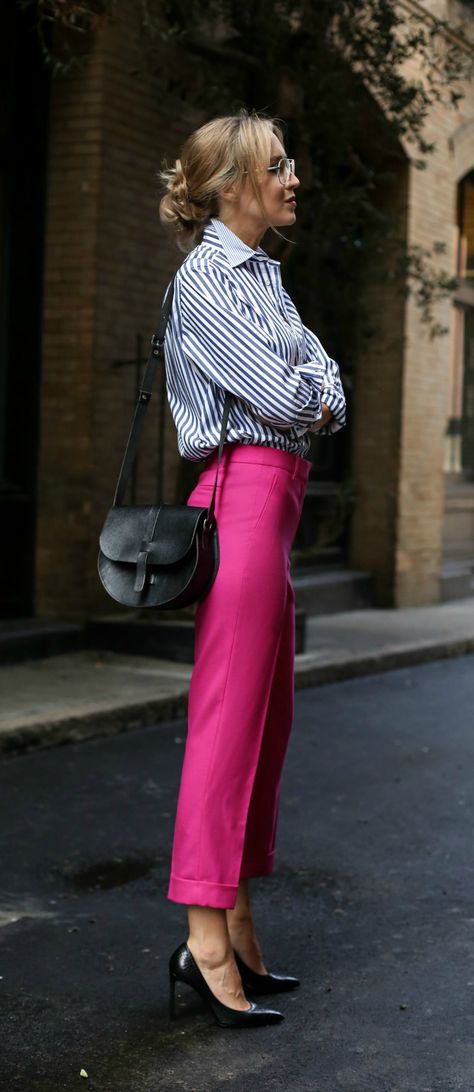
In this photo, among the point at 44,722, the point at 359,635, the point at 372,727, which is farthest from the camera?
the point at 359,635

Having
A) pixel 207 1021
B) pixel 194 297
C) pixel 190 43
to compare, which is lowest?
pixel 207 1021

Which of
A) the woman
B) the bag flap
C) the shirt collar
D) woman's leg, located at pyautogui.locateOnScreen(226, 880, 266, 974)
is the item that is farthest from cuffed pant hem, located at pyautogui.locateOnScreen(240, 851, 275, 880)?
the shirt collar

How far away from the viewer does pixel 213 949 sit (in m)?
3.28

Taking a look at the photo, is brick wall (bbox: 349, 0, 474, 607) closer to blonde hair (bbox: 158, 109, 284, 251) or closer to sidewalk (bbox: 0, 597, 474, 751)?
sidewalk (bbox: 0, 597, 474, 751)

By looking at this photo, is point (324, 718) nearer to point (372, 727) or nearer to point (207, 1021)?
point (372, 727)

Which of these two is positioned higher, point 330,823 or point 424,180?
point 424,180

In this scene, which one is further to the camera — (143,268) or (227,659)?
(143,268)

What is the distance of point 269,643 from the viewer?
10.8ft

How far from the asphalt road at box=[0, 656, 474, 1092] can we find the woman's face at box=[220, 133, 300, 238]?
6.02ft

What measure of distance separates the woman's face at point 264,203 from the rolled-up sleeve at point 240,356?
17cm

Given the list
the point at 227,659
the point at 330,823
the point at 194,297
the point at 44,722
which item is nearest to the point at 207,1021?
the point at 227,659

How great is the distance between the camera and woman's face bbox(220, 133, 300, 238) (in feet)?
10.8

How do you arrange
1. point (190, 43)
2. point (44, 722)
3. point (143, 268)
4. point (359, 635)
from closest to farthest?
point (44, 722) → point (190, 43) → point (143, 268) → point (359, 635)

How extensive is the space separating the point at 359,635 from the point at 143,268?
3.18m
